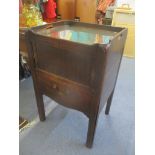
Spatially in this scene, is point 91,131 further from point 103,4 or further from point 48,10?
point 103,4

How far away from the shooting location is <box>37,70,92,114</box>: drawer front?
3.63ft

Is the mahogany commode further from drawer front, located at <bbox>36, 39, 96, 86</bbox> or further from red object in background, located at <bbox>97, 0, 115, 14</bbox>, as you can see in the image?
red object in background, located at <bbox>97, 0, 115, 14</bbox>

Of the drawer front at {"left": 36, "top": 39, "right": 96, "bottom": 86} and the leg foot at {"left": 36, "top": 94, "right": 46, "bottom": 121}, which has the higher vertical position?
the drawer front at {"left": 36, "top": 39, "right": 96, "bottom": 86}

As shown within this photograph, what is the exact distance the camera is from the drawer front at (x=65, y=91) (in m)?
1.11

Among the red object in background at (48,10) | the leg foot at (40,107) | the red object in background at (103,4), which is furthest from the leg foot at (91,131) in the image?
the red object in background at (103,4)

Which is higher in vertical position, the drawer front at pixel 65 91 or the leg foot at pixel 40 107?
the drawer front at pixel 65 91

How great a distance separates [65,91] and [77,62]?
0.28 m

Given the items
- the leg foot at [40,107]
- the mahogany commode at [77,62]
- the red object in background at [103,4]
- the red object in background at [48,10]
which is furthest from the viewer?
the red object in background at [103,4]

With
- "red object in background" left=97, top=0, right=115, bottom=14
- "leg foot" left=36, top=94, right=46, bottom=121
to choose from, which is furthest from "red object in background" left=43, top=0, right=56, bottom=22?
"leg foot" left=36, top=94, right=46, bottom=121

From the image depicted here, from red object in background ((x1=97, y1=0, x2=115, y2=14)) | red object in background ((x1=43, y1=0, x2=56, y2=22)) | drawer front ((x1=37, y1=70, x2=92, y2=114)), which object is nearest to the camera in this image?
drawer front ((x1=37, y1=70, x2=92, y2=114))

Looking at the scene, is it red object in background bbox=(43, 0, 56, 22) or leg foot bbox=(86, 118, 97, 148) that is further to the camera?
red object in background bbox=(43, 0, 56, 22)

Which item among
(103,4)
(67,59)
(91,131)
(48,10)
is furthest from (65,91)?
(103,4)

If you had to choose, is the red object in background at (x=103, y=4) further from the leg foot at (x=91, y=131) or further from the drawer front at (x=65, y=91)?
the leg foot at (x=91, y=131)
